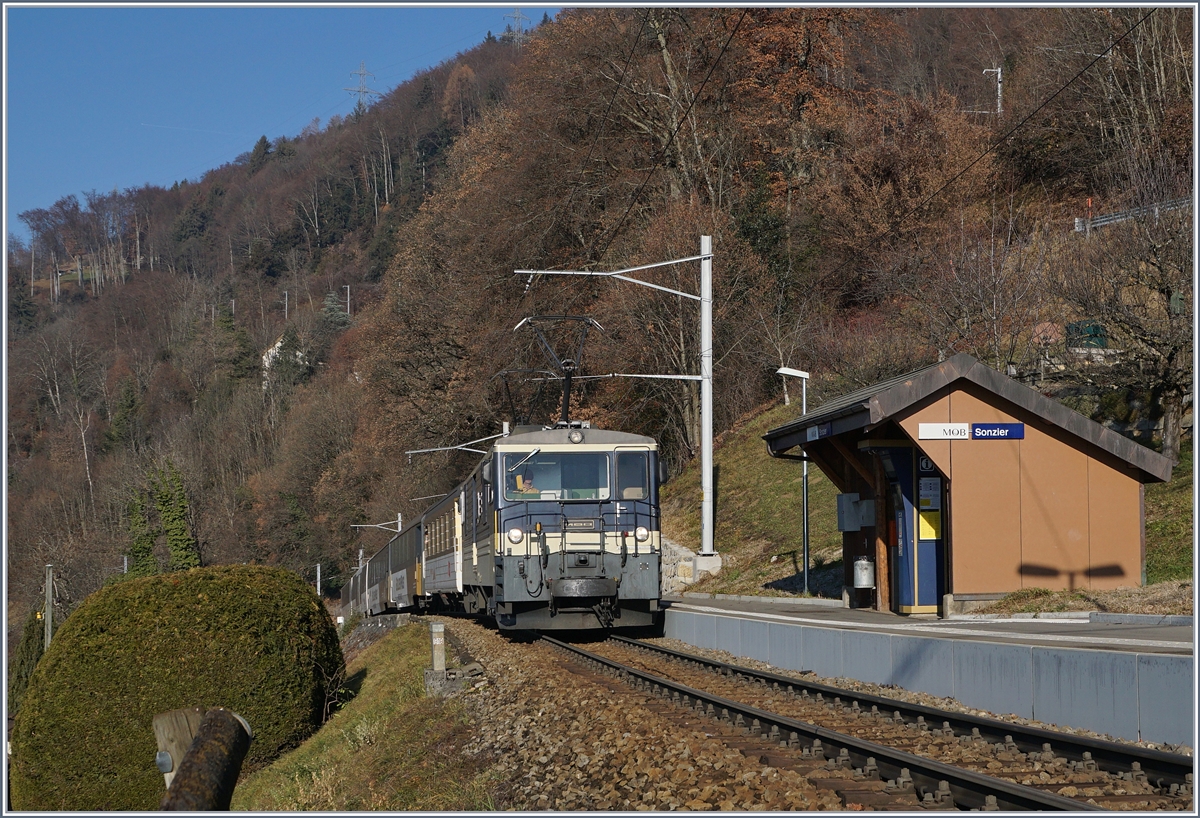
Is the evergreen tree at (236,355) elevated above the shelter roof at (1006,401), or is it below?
above

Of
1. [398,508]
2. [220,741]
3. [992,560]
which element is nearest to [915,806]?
[220,741]

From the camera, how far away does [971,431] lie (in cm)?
1558

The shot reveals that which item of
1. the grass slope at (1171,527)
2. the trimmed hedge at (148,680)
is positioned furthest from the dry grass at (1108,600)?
the trimmed hedge at (148,680)

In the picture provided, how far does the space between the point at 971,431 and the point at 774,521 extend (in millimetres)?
17631

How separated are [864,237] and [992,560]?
29.1 m

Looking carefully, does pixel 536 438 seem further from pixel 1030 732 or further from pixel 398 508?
pixel 398 508

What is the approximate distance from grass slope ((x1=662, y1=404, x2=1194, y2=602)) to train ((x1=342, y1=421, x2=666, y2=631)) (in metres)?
5.83

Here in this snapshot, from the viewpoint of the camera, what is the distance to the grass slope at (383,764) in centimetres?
991

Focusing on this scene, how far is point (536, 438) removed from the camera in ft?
61.0

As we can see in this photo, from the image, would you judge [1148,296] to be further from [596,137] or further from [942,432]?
[596,137]

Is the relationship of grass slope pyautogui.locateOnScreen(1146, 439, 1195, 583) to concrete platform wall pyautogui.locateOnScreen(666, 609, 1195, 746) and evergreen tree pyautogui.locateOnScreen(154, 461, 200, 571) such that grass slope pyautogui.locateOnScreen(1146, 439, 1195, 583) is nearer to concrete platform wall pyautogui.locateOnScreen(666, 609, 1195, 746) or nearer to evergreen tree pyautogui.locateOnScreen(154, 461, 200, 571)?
concrete platform wall pyautogui.locateOnScreen(666, 609, 1195, 746)

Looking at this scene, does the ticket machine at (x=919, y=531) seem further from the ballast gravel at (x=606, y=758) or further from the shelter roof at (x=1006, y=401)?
the ballast gravel at (x=606, y=758)

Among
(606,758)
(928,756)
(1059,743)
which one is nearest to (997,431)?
(1059,743)

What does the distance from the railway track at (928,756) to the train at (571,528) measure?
596cm
